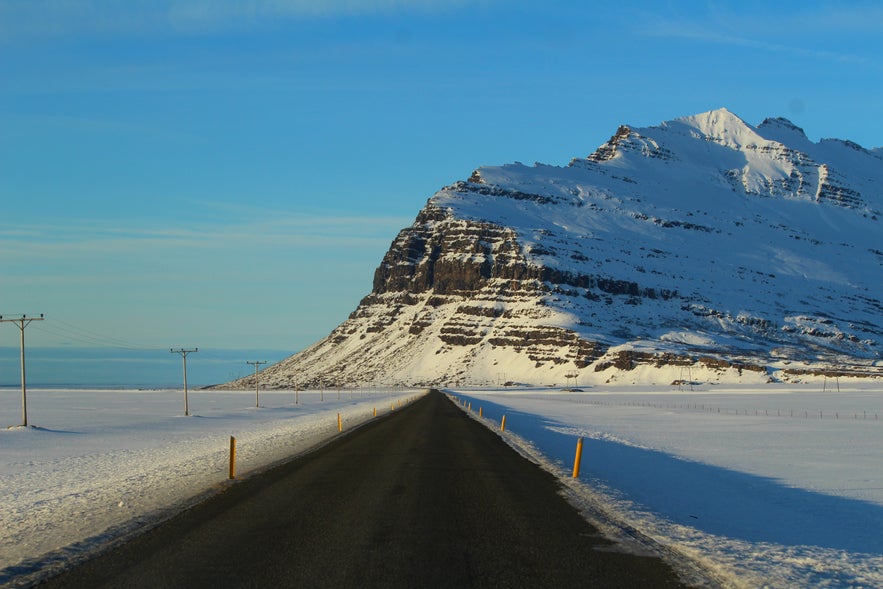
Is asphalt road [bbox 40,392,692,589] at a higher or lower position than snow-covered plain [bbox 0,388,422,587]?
higher

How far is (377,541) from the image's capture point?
14.0 meters

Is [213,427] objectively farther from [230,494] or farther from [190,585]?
[190,585]

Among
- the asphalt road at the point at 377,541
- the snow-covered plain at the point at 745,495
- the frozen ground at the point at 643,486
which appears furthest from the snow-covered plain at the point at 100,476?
the snow-covered plain at the point at 745,495

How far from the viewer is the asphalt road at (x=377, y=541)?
11.6m

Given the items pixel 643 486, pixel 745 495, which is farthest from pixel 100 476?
pixel 745 495

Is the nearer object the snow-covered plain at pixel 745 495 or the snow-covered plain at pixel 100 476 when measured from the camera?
the snow-covered plain at pixel 745 495

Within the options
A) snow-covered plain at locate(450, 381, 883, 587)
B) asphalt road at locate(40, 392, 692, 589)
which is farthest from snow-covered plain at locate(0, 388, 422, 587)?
snow-covered plain at locate(450, 381, 883, 587)

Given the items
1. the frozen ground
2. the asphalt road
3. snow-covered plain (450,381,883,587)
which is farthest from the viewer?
the frozen ground

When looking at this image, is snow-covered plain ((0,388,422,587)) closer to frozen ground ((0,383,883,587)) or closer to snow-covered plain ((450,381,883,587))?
frozen ground ((0,383,883,587))

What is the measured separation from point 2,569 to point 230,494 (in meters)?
7.65

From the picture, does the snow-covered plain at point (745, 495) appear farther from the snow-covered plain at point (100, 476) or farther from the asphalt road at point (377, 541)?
the snow-covered plain at point (100, 476)

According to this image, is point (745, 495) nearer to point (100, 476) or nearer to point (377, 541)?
point (377, 541)

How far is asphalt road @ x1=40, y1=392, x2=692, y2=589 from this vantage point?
11.6m

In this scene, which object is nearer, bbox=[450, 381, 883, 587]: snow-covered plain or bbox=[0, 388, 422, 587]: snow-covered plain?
bbox=[450, 381, 883, 587]: snow-covered plain
